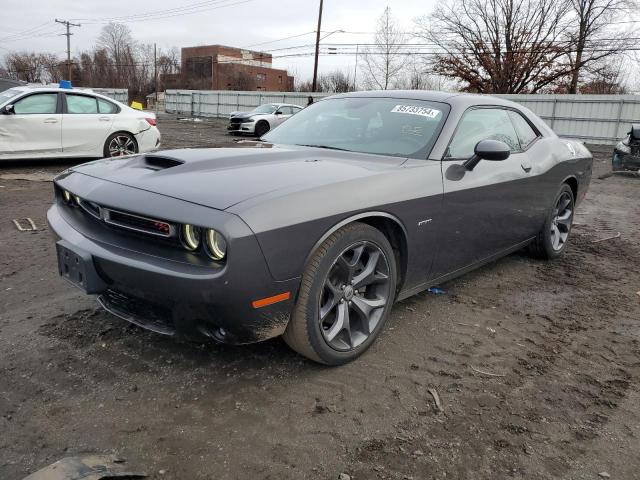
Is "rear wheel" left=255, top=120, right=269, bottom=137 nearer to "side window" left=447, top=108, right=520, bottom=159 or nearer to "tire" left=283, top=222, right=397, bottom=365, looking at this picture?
"side window" left=447, top=108, right=520, bottom=159

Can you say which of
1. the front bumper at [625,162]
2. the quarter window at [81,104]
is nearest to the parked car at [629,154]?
the front bumper at [625,162]

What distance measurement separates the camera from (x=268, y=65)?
8669 centimetres

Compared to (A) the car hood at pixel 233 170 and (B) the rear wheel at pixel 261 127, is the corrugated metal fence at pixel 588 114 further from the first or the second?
(A) the car hood at pixel 233 170

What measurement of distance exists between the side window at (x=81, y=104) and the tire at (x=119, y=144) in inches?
22.3

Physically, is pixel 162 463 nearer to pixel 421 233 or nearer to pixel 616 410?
pixel 421 233

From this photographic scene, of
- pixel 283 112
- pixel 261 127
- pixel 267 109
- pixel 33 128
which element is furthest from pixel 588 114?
pixel 33 128

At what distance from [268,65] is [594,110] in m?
73.2

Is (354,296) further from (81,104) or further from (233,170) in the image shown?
(81,104)

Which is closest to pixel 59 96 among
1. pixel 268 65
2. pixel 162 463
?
pixel 162 463

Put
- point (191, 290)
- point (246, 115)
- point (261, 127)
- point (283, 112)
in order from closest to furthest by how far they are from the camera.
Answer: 1. point (191, 290)
2. point (261, 127)
3. point (246, 115)
4. point (283, 112)

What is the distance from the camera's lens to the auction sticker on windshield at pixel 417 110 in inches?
133

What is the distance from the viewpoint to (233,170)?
8.34 feet

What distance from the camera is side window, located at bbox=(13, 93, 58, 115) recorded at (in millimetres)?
8398

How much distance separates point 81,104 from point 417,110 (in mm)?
7639
